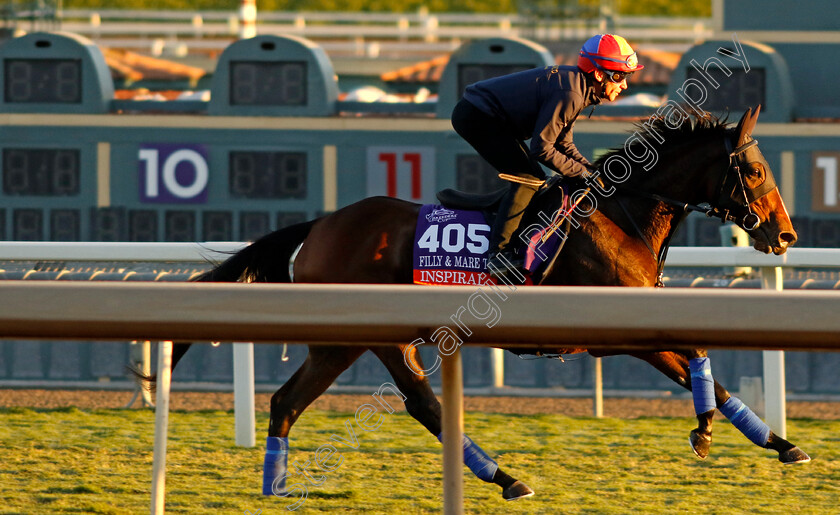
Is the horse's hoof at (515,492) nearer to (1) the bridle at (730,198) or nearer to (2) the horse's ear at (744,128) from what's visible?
(1) the bridle at (730,198)

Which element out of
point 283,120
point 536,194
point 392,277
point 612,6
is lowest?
point 392,277

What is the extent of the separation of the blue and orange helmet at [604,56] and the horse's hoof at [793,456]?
1.44 meters

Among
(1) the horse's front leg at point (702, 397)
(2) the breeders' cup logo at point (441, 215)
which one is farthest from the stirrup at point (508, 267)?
(1) the horse's front leg at point (702, 397)

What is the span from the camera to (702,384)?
377 cm

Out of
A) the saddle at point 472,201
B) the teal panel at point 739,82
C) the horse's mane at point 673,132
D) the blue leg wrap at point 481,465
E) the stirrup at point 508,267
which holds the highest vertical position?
the teal panel at point 739,82

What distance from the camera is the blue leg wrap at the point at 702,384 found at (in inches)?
147

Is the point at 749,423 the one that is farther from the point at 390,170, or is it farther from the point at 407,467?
the point at 390,170

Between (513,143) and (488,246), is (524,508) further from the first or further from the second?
(513,143)

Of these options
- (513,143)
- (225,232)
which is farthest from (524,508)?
(225,232)

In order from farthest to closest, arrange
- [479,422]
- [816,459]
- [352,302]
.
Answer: [479,422], [816,459], [352,302]

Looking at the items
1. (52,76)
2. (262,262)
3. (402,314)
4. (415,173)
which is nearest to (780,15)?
(415,173)

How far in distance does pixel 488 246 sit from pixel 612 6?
853 inches

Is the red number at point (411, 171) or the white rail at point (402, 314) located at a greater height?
the red number at point (411, 171)

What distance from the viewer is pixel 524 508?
3691mm
